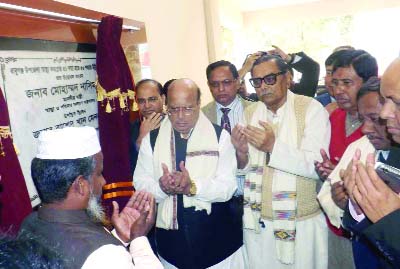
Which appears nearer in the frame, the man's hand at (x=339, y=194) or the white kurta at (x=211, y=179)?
the man's hand at (x=339, y=194)

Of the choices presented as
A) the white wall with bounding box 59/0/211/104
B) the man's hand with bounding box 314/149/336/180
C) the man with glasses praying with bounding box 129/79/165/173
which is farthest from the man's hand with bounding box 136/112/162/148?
the man's hand with bounding box 314/149/336/180

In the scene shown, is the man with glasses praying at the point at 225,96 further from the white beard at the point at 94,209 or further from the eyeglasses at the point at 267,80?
the white beard at the point at 94,209

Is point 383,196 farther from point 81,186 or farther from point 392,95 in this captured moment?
point 81,186

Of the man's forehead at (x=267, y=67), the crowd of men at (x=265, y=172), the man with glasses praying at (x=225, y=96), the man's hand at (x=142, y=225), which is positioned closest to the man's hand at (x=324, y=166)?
the crowd of men at (x=265, y=172)

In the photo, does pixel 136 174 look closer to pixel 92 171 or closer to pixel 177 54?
pixel 92 171

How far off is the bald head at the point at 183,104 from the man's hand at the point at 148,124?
13.6 inches

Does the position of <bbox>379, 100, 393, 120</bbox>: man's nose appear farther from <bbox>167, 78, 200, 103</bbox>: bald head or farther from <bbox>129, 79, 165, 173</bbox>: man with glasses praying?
<bbox>129, 79, 165, 173</bbox>: man with glasses praying

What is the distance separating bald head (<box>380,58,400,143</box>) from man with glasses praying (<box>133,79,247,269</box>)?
1.00 metres

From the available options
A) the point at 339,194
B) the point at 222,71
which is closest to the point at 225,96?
the point at 222,71

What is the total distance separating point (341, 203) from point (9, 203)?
165 centimetres

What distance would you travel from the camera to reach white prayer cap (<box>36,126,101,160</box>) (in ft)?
4.61

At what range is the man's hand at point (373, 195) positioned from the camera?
1244 mm

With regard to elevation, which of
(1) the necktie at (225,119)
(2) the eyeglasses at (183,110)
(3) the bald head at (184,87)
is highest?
(3) the bald head at (184,87)

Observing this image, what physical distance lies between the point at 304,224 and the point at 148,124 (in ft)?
4.18
